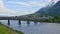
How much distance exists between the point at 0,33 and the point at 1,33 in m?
0.62

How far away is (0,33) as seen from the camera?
49.0 m

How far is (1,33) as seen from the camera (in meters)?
49.6
